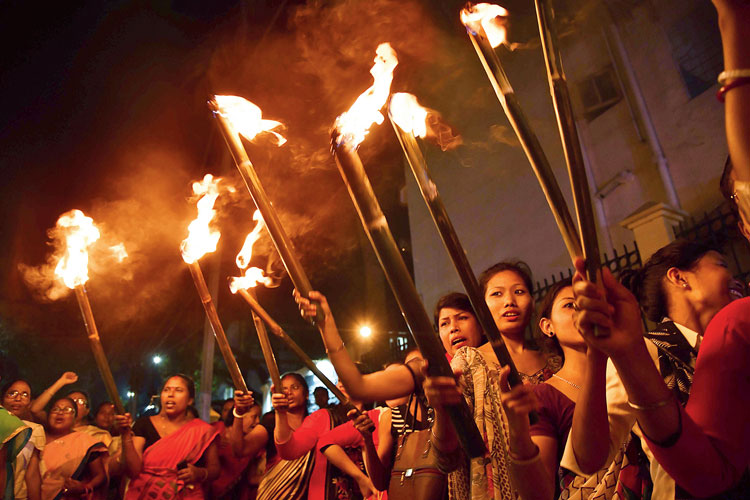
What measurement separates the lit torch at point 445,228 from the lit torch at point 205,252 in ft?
5.31

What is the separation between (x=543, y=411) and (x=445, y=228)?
106 centimetres

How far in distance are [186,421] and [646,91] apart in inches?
380

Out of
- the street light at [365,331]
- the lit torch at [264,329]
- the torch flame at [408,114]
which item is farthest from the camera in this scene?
the street light at [365,331]

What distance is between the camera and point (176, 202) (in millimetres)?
9078

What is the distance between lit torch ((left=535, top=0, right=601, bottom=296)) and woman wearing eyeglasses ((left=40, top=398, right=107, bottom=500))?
5512 mm

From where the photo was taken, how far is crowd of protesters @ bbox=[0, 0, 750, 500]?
122 cm

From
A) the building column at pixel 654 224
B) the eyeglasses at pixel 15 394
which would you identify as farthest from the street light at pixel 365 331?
the eyeglasses at pixel 15 394

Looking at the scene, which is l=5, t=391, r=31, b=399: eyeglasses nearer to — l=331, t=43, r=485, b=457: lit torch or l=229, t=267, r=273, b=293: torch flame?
l=229, t=267, r=273, b=293: torch flame

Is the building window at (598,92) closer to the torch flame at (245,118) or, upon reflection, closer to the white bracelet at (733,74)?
the torch flame at (245,118)

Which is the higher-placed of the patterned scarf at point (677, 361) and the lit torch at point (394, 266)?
the lit torch at point (394, 266)

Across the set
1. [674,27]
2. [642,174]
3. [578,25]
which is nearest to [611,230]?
[642,174]

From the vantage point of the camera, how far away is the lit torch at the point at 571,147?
1.13 m

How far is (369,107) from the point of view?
1.88m

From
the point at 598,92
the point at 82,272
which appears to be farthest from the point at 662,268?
the point at 598,92
